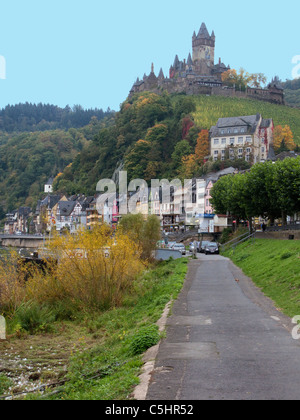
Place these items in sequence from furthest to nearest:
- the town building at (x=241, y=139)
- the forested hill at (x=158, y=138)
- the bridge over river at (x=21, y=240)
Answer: the forested hill at (x=158, y=138) → the town building at (x=241, y=139) → the bridge over river at (x=21, y=240)

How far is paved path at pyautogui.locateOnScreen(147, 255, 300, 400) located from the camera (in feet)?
31.4

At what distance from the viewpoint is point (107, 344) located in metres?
17.8

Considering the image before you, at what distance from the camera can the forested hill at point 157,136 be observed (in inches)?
5497

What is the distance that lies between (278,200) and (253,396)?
42804 millimetres

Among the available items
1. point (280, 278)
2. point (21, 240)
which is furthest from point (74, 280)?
point (21, 240)

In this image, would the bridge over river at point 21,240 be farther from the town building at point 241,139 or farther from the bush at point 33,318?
the bush at point 33,318

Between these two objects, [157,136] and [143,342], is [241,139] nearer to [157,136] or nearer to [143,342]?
[157,136]

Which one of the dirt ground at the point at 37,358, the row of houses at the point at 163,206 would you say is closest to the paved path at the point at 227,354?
the dirt ground at the point at 37,358

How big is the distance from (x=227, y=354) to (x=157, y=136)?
456 feet

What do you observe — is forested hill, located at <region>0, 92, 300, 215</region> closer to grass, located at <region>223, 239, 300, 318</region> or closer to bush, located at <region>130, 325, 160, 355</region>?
grass, located at <region>223, 239, 300, 318</region>

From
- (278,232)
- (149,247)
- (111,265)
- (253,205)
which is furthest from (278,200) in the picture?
(111,265)

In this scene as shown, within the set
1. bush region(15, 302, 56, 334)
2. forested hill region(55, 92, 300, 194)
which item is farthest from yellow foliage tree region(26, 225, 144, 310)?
forested hill region(55, 92, 300, 194)

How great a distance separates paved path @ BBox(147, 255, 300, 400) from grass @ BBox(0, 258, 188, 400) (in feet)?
2.38

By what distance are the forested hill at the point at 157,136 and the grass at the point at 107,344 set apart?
100 metres
